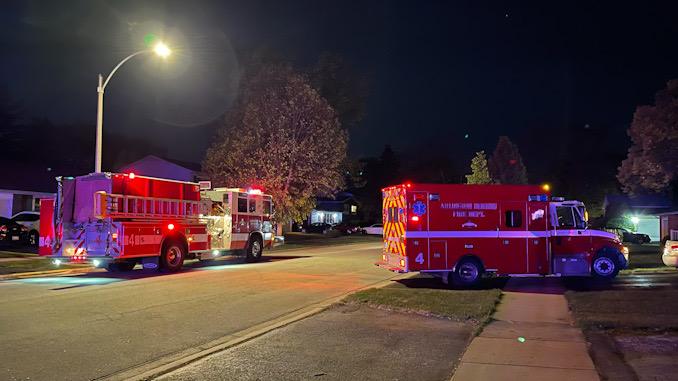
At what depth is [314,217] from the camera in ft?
245

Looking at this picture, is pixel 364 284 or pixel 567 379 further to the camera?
pixel 364 284

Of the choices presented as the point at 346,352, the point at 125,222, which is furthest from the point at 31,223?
the point at 346,352

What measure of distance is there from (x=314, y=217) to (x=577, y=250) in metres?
61.6

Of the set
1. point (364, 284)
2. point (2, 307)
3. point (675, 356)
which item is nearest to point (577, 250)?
point (364, 284)

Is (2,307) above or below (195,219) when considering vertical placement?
below

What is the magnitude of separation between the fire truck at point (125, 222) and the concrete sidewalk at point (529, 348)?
10.5 m

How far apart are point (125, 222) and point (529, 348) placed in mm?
11965

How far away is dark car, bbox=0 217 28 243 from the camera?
965 inches

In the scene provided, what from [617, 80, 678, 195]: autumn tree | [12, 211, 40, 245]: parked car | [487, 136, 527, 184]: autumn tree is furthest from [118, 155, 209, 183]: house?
[617, 80, 678, 195]: autumn tree

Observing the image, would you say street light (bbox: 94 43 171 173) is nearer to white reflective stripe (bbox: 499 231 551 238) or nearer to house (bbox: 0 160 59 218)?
white reflective stripe (bbox: 499 231 551 238)

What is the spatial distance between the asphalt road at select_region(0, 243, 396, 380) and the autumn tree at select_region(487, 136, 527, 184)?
4124cm

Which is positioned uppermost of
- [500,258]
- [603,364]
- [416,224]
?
[416,224]

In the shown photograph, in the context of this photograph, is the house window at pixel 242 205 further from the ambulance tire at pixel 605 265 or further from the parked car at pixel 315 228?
the parked car at pixel 315 228

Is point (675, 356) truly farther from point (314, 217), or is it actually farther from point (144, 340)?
point (314, 217)
